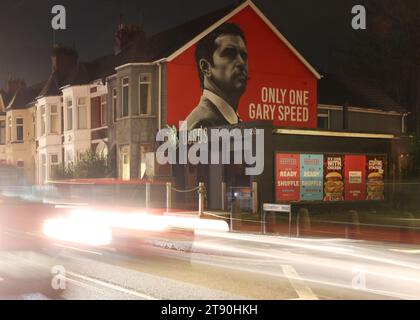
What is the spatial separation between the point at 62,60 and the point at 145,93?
1544cm

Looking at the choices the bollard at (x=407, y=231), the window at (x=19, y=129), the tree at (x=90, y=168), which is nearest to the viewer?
the bollard at (x=407, y=231)

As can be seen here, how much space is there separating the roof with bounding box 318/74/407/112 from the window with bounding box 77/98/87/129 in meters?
15.3

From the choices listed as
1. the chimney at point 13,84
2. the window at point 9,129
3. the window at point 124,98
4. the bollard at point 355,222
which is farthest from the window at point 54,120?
the bollard at point 355,222

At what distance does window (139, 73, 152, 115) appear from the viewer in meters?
31.2

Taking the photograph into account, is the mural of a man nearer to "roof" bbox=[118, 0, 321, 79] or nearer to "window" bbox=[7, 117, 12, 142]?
"roof" bbox=[118, 0, 321, 79]

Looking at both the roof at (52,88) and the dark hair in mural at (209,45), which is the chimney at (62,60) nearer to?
the roof at (52,88)

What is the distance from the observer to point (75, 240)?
16.3m

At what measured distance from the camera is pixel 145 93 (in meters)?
31.3

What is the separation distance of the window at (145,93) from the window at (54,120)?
39.8 ft

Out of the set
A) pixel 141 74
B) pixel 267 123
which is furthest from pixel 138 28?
pixel 267 123

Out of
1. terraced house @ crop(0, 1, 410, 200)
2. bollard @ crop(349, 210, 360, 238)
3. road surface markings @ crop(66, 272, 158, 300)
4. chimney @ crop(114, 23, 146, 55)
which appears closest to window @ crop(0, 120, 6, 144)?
terraced house @ crop(0, 1, 410, 200)

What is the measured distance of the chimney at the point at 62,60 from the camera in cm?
4388

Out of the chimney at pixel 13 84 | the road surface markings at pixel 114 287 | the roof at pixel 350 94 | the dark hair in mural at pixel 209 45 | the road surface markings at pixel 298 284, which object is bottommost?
the road surface markings at pixel 298 284
